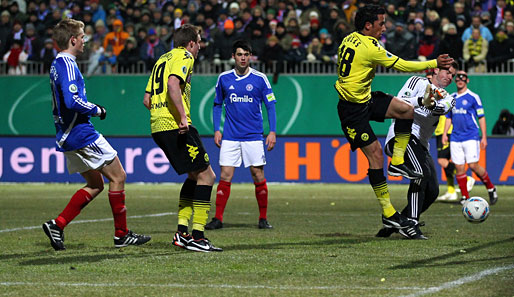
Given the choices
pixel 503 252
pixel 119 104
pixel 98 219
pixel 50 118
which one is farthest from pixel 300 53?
pixel 503 252

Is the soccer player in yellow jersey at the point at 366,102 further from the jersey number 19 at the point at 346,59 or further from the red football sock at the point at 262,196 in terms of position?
the red football sock at the point at 262,196

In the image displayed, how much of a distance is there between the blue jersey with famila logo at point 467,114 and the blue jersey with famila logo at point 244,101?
534 centimetres

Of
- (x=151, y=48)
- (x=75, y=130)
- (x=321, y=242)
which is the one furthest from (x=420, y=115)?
(x=151, y=48)

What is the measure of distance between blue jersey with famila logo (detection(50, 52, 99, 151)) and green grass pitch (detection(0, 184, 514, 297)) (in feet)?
3.50

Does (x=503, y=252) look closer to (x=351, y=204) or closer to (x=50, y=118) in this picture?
(x=351, y=204)

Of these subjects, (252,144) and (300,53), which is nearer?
(252,144)

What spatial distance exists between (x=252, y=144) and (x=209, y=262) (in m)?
4.21

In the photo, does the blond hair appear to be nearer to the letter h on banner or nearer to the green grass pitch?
the green grass pitch

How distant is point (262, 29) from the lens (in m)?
24.4

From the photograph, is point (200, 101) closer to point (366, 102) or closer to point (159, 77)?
point (366, 102)

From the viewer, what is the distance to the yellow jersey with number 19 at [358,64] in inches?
377

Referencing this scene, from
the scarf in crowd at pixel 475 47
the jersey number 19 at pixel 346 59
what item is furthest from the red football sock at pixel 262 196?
the scarf in crowd at pixel 475 47

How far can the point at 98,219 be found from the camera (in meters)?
13.0

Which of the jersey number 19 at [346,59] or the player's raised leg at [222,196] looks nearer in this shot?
the jersey number 19 at [346,59]
